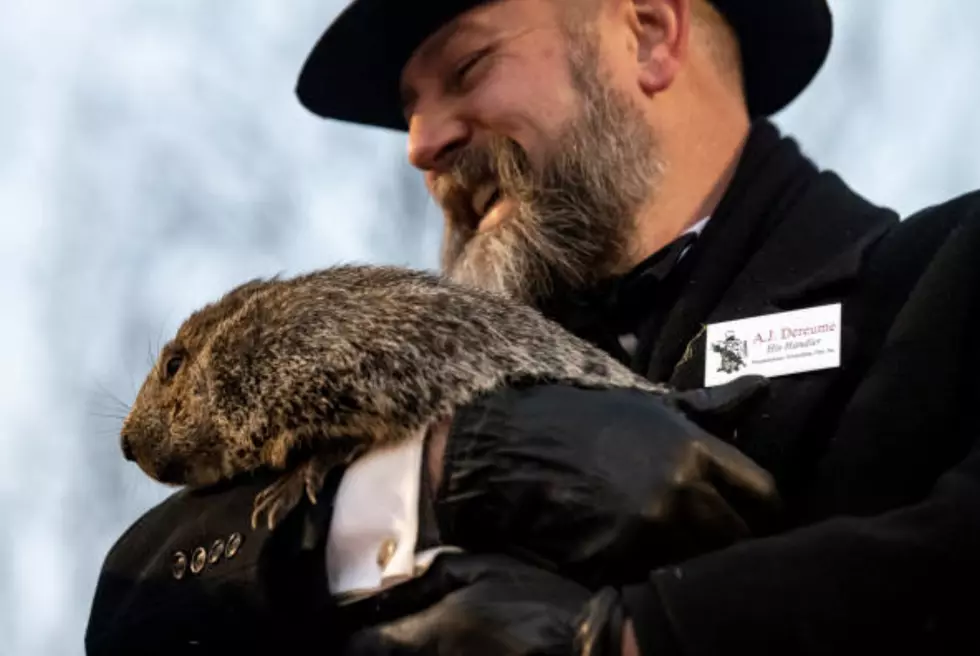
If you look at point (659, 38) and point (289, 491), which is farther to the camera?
point (659, 38)

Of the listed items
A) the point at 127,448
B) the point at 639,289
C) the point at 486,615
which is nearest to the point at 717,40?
the point at 639,289

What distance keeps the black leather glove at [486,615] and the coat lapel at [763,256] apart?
1.00m

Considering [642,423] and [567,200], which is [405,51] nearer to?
[567,200]

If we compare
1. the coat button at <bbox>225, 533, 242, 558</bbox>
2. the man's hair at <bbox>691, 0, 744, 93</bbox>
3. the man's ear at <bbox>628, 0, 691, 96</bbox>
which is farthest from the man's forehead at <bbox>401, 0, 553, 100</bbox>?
the coat button at <bbox>225, 533, 242, 558</bbox>

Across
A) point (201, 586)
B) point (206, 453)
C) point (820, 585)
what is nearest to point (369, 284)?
point (206, 453)

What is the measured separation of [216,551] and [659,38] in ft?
8.80

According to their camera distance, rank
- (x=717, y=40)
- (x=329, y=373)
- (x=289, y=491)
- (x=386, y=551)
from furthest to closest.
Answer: (x=717, y=40)
(x=329, y=373)
(x=289, y=491)
(x=386, y=551)

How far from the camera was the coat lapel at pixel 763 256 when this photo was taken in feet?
10.2

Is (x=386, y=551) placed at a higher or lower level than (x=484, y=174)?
lower

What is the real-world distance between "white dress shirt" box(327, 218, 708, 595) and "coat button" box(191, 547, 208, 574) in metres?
0.28

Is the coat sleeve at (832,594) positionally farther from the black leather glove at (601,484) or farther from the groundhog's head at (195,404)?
the groundhog's head at (195,404)

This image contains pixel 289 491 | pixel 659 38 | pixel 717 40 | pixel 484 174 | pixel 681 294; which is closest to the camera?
pixel 289 491

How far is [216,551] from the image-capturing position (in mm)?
2521

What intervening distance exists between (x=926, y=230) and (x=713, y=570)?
1445mm
